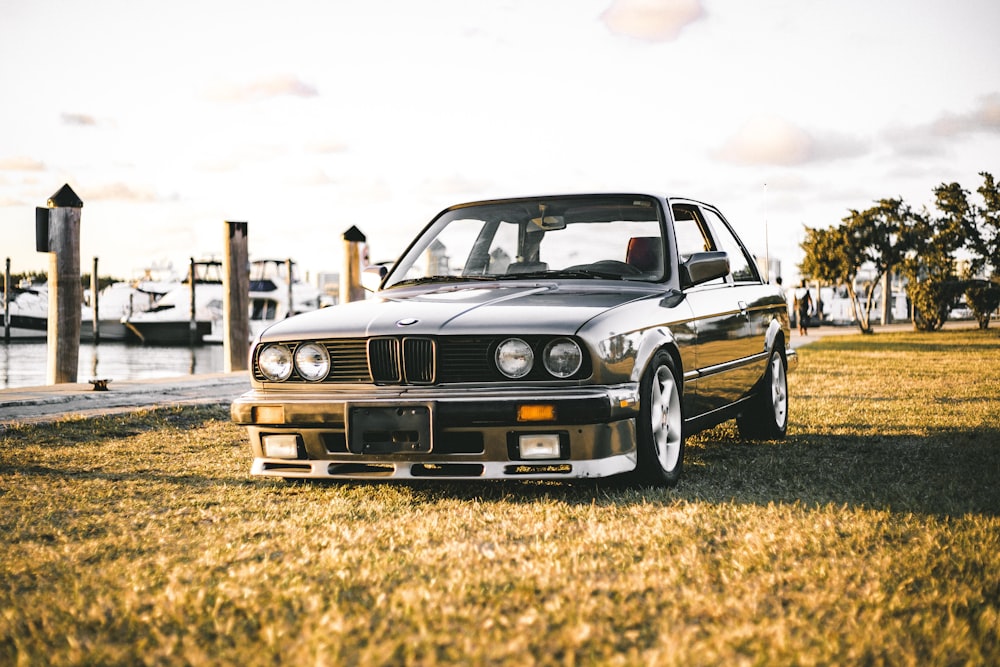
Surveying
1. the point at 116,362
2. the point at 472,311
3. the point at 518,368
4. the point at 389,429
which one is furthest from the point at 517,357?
the point at 116,362

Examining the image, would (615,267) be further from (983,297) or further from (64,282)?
(983,297)

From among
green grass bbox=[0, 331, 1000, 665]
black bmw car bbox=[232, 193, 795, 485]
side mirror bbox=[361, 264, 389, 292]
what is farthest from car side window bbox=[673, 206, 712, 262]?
side mirror bbox=[361, 264, 389, 292]

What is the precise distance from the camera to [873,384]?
1214cm

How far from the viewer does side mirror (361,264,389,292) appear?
630cm

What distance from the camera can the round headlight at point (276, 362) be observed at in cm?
505

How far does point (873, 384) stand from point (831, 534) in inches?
337

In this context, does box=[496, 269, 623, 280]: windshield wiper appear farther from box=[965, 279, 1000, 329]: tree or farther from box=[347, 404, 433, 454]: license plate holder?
box=[965, 279, 1000, 329]: tree

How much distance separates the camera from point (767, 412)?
23.9 ft

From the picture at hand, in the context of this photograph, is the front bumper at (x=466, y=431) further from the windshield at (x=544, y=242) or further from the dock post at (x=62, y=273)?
the dock post at (x=62, y=273)

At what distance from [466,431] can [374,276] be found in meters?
2.00

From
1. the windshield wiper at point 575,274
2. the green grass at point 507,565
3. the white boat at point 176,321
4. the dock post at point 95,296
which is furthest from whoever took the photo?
the white boat at point 176,321

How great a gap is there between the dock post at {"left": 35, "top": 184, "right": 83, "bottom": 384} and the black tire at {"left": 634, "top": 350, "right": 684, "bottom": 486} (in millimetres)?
8081

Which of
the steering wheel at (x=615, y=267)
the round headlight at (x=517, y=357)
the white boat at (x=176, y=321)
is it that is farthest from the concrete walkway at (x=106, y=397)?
the white boat at (x=176, y=321)

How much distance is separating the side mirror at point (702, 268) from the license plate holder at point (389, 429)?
186 centimetres
